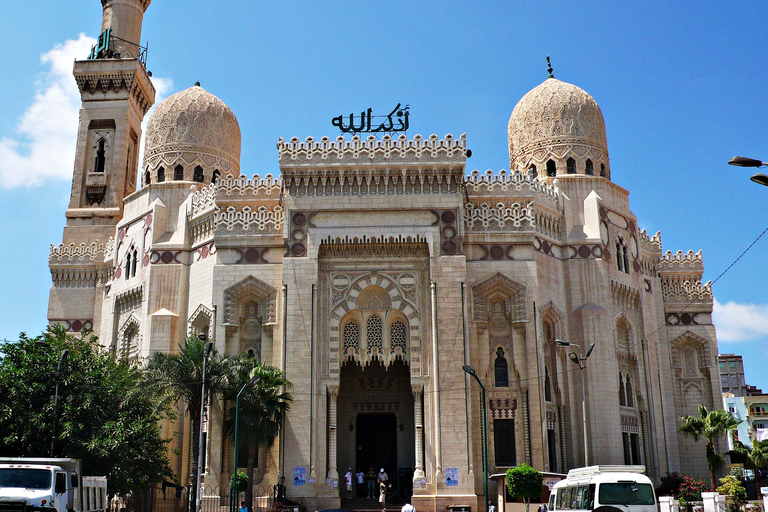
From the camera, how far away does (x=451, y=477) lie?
29812 mm

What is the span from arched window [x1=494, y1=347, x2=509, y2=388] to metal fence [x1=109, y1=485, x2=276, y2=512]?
10233mm

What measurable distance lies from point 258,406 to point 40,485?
11512 millimetres

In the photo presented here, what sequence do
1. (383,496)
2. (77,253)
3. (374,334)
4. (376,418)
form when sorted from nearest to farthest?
(383,496)
(374,334)
(376,418)
(77,253)

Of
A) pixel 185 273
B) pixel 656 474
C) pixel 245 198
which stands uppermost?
pixel 245 198

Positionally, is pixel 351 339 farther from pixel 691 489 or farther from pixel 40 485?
pixel 40 485

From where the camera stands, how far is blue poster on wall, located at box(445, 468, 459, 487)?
97.6 ft

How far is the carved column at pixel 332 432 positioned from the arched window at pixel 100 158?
22.1m

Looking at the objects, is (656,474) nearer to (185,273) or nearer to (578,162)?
(578,162)

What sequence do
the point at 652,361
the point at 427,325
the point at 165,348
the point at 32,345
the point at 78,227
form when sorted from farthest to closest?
the point at 78,227
the point at 652,361
the point at 165,348
the point at 427,325
the point at 32,345

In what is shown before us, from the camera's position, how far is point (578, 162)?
38938mm

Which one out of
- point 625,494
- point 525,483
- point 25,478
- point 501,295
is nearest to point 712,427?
point 525,483

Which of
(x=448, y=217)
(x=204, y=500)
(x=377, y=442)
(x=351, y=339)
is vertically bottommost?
(x=204, y=500)

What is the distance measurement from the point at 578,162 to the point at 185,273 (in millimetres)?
19689

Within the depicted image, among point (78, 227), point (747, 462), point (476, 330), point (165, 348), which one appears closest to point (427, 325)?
point (476, 330)
